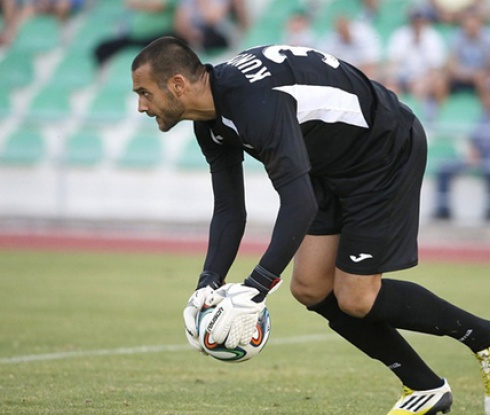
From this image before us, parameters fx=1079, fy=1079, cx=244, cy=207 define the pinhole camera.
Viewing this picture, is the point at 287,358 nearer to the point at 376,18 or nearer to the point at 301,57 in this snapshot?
the point at 301,57

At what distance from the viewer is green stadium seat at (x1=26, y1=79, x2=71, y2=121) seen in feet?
67.4

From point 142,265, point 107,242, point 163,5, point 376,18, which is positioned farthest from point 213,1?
point 142,265

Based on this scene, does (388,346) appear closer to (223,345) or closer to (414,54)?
(223,345)

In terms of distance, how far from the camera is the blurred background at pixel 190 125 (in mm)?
17328

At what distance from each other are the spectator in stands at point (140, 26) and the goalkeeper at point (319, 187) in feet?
52.5

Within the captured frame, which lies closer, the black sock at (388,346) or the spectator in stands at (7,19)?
the black sock at (388,346)

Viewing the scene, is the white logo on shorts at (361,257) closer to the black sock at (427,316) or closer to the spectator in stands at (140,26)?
the black sock at (427,316)

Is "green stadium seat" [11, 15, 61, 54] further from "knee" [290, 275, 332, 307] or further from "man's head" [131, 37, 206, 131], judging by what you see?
"man's head" [131, 37, 206, 131]

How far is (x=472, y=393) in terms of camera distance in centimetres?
662

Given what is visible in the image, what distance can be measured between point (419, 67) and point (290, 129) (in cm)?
1398

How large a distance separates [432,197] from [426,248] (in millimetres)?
1165

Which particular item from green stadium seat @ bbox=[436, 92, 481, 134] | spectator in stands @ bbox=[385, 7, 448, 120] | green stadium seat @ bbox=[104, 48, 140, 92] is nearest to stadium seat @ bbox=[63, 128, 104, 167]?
green stadium seat @ bbox=[104, 48, 140, 92]

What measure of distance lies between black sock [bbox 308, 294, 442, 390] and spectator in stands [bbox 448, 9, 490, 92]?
514 inches

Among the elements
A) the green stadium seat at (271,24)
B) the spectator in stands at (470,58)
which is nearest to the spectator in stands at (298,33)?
the green stadium seat at (271,24)
